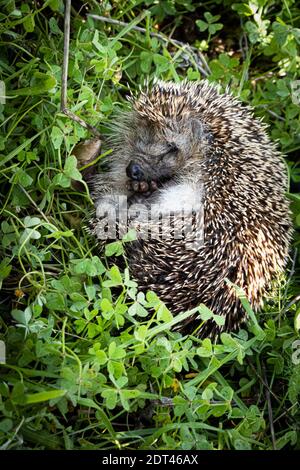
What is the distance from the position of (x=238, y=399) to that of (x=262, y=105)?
5.13ft

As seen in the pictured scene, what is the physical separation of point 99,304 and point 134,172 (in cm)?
79

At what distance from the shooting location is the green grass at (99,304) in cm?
248

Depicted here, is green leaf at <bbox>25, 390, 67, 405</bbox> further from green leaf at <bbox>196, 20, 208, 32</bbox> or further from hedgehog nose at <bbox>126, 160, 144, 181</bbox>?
green leaf at <bbox>196, 20, 208, 32</bbox>

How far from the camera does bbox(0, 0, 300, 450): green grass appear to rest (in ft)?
8.14

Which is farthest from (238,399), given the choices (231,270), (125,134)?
(125,134)

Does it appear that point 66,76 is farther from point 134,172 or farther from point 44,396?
point 44,396

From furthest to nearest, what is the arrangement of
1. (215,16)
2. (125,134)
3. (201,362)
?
(215,16) → (125,134) → (201,362)

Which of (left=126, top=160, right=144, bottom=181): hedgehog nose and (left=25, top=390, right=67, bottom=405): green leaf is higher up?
(left=126, top=160, right=144, bottom=181): hedgehog nose

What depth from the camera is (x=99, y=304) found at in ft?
8.61

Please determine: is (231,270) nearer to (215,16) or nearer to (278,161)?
(278,161)

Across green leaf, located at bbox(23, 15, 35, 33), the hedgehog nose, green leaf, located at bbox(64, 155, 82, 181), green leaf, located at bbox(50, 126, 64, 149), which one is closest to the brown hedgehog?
the hedgehog nose

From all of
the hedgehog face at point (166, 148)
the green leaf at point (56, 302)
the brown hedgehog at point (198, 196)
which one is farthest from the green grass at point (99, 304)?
the hedgehog face at point (166, 148)

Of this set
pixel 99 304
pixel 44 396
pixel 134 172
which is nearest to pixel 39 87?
pixel 134 172
